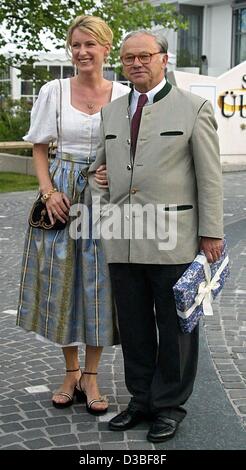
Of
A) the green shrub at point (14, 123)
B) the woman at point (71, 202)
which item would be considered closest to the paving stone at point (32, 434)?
the woman at point (71, 202)

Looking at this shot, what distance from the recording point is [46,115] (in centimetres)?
381

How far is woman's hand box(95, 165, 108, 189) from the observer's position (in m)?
3.62

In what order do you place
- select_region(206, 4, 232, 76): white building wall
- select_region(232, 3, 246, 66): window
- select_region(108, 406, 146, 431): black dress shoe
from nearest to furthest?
1. select_region(108, 406, 146, 431): black dress shoe
2. select_region(232, 3, 246, 66): window
3. select_region(206, 4, 232, 76): white building wall

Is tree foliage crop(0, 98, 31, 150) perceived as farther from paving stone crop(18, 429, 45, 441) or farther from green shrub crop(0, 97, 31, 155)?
paving stone crop(18, 429, 45, 441)

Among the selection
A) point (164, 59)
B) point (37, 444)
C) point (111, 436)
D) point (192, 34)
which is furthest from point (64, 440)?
point (192, 34)

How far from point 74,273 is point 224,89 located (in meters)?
14.3

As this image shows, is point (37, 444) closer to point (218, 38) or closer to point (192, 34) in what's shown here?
point (218, 38)

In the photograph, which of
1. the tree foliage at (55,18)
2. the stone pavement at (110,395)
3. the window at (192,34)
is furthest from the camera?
the window at (192,34)

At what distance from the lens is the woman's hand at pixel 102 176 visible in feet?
11.9

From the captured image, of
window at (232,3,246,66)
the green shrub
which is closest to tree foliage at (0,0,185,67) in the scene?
the green shrub

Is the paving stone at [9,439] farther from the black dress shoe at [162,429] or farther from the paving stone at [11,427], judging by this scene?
the black dress shoe at [162,429]

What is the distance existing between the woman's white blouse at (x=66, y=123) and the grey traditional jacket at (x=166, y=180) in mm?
225

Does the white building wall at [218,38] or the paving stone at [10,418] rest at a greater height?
the white building wall at [218,38]

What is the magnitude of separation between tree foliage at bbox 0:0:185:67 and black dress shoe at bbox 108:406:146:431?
1101cm
